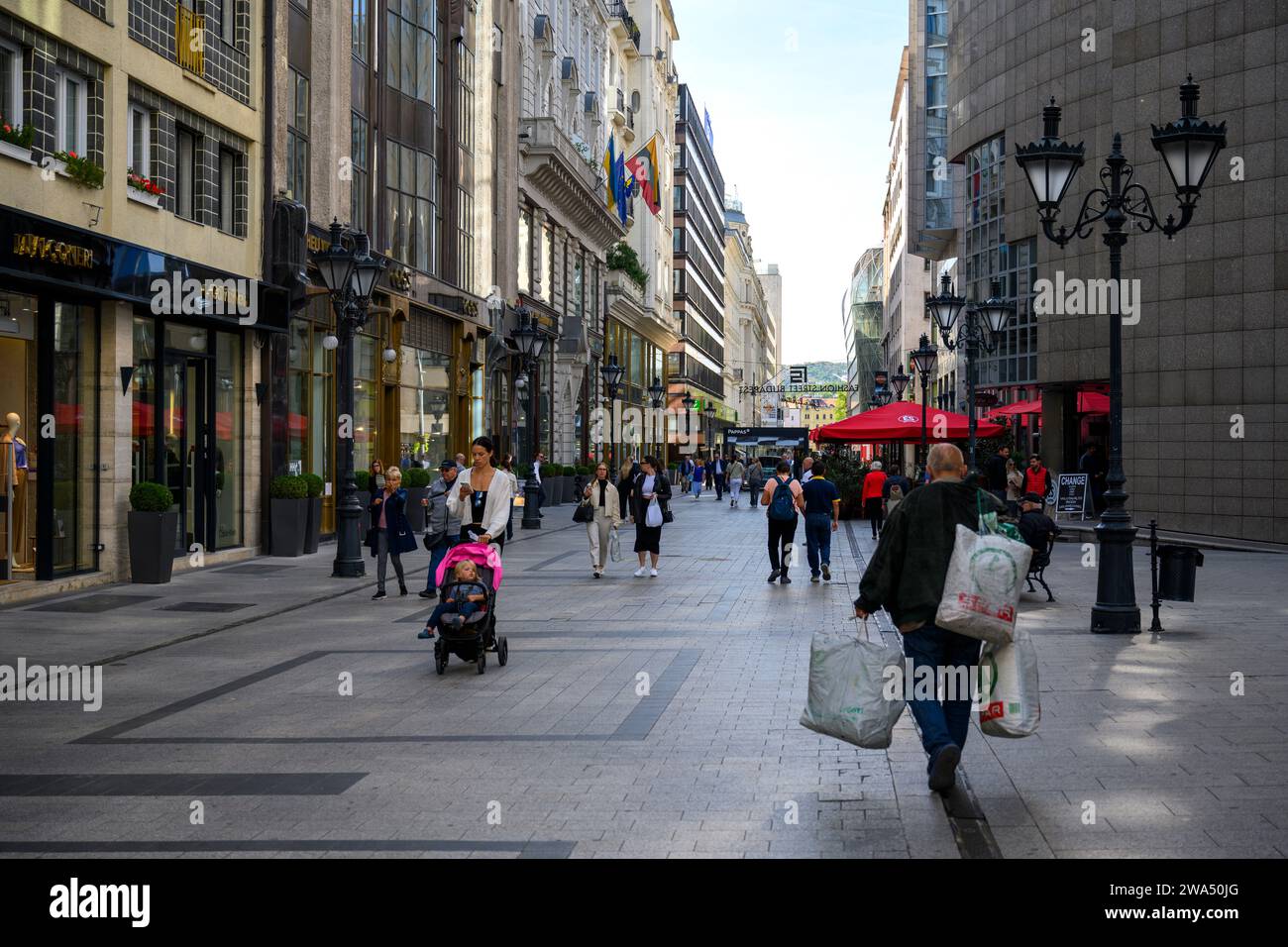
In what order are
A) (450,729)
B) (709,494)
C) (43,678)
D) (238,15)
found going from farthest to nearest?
(709,494)
(238,15)
(43,678)
(450,729)

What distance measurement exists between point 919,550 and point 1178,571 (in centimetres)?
774

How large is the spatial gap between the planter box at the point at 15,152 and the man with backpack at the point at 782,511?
33.6ft

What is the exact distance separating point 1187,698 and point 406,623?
8.20 meters

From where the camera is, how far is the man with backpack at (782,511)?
64.3ft

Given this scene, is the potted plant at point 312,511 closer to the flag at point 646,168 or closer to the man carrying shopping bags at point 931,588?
the man carrying shopping bags at point 931,588

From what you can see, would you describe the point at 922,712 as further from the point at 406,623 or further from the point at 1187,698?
the point at 406,623

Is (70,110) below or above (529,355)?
above

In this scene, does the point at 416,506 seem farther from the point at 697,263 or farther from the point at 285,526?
the point at 697,263

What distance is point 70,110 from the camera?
59.8ft

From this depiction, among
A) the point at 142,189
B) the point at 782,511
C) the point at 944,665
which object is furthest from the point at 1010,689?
the point at 142,189

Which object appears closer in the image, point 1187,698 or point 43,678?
point 1187,698

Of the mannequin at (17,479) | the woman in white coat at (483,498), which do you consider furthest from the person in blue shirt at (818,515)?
the mannequin at (17,479)

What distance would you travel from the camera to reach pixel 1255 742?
8.41 m
